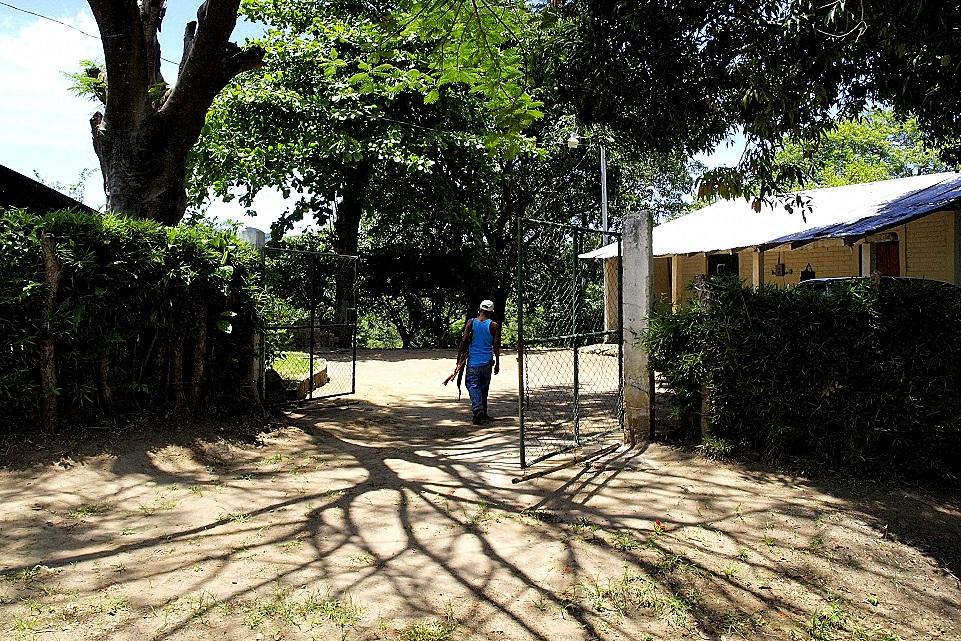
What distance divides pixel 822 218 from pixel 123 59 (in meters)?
11.9

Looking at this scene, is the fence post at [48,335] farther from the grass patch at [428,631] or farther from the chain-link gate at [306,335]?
the grass patch at [428,631]

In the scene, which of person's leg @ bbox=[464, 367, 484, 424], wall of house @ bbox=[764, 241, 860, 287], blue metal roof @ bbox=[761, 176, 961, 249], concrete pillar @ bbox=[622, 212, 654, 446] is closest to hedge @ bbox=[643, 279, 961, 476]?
concrete pillar @ bbox=[622, 212, 654, 446]

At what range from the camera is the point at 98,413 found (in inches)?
268

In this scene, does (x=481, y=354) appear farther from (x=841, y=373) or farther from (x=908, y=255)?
(x=908, y=255)

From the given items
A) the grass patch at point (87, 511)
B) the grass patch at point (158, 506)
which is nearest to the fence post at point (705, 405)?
the grass patch at point (158, 506)

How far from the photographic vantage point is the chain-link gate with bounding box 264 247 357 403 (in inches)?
339

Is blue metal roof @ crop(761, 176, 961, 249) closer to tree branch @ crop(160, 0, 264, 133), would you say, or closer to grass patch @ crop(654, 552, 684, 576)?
grass patch @ crop(654, 552, 684, 576)

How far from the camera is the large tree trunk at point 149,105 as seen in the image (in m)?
8.29

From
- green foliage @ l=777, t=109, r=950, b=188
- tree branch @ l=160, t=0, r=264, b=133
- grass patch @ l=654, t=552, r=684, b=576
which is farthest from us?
green foliage @ l=777, t=109, r=950, b=188

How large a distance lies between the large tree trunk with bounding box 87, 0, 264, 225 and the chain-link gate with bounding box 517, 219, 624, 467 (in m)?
4.59

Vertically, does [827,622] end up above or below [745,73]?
below

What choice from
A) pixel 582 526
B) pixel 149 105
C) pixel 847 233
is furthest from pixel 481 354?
pixel 847 233

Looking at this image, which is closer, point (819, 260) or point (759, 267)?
point (759, 267)

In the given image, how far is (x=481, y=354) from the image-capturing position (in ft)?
28.5
